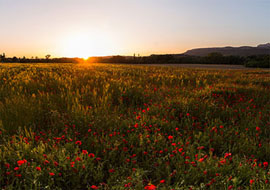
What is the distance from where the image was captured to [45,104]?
4.04 m

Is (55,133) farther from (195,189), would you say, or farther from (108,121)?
(195,189)

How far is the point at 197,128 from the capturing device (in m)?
3.32

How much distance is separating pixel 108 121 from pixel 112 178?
4.14ft

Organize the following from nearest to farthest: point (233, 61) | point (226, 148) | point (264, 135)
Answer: point (226, 148)
point (264, 135)
point (233, 61)

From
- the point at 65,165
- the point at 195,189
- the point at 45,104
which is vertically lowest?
the point at 195,189

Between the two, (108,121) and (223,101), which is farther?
(223,101)

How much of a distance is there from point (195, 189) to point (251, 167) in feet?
2.68

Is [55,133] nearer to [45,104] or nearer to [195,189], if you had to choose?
[45,104]

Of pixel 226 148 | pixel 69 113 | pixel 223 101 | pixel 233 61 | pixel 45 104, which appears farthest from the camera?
pixel 233 61

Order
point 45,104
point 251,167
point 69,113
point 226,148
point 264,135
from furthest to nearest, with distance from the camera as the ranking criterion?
point 45,104 < point 69,113 < point 264,135 < point 226,148 < point 251,167

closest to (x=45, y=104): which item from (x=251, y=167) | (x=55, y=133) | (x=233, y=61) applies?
(x=55, y=133)

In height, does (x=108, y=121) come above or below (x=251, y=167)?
above

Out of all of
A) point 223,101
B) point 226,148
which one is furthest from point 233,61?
point 226,148

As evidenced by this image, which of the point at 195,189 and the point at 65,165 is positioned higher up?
the point at 65,165
